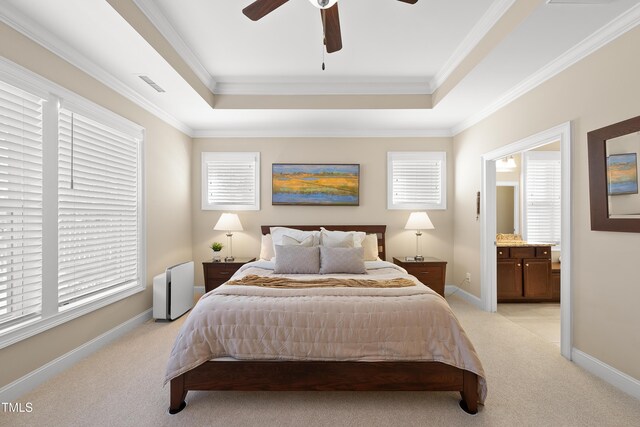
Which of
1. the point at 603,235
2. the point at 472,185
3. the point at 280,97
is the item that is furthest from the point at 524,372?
the point at 280,97

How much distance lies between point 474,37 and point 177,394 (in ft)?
13.0

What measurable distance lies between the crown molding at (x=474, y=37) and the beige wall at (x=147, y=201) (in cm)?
370

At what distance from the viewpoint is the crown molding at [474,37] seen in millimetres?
2641

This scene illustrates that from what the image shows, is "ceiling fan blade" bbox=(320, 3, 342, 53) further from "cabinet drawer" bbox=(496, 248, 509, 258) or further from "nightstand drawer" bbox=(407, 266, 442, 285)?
"cabinet drawer" bbox=(496, 248, 509, 258)

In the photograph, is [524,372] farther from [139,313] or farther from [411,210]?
[139,313]

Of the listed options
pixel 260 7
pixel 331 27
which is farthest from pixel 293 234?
pixel 260 7

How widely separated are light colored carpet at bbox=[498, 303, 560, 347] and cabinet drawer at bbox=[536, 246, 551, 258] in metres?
0.73

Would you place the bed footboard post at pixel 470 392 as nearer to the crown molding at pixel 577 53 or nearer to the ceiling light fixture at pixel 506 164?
the crown molding at pixel 577 53

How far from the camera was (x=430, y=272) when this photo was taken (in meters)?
4.64

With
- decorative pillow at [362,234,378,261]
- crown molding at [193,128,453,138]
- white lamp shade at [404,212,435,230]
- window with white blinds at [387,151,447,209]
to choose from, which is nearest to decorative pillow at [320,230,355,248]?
decorative pillow at [362,234,378,261]

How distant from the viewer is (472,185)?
469cm

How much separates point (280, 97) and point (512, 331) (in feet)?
13.3

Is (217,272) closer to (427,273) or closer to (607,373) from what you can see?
(427,273)

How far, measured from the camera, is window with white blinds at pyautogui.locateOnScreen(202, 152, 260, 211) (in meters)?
5.24
